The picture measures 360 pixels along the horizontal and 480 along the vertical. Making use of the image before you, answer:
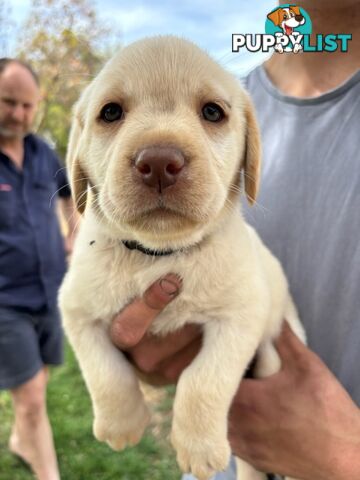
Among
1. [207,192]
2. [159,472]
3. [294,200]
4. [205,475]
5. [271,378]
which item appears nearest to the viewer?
[207,192]

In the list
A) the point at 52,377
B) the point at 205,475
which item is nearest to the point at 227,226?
the point at 205,475

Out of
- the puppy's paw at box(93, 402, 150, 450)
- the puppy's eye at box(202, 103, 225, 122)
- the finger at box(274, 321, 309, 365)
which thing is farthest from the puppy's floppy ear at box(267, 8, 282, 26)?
the puppy's paw at box(93, 402, 150, 450)

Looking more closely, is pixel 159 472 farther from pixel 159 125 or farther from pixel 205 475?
pixel 159 125

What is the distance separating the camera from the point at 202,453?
5.39 ft

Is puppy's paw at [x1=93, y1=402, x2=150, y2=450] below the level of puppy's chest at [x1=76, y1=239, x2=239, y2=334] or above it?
below

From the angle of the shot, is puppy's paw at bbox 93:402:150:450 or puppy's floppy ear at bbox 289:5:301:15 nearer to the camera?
puppy's paw at bbox 93:402:150:450

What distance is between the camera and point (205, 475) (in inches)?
65.2

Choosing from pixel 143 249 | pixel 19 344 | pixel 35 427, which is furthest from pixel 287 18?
pixel 35 427

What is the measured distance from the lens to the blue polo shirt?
3.33 meters

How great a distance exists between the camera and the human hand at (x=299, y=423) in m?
1.58

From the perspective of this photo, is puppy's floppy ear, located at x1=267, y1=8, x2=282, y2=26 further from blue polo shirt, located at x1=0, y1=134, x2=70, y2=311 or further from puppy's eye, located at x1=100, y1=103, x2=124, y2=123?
blue polo shirt, located at x1=0, y1=134, x2=70, y2=311

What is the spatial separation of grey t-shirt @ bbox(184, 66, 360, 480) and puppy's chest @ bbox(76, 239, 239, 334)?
39 cm

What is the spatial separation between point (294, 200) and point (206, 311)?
0.58m

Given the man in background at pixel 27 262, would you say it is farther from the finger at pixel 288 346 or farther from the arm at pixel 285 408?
the finger at pixel 288 346
